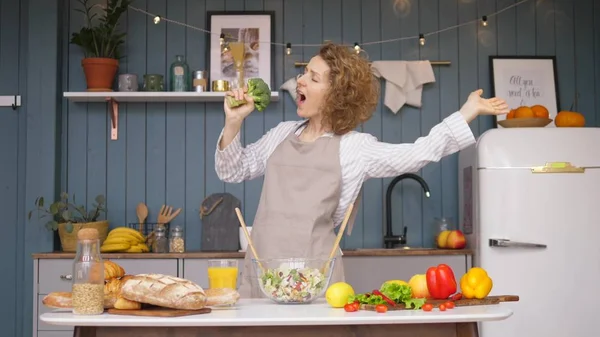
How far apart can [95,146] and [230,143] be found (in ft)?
7.84

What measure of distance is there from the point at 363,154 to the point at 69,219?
2.34 m

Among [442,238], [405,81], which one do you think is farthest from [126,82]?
[442,238]

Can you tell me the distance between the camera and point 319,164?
9.89 ft

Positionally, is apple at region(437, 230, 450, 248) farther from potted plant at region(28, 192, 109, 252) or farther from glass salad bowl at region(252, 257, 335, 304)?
glass salad bowl at region(252, 257, 335, 304)

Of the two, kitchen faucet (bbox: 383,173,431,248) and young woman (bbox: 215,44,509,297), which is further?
kitchen faucet (bbox: 383,173,431,248)

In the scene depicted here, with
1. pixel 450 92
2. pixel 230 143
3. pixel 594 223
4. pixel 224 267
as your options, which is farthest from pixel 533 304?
pixel 224 267

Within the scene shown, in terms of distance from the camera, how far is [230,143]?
301 centimetres

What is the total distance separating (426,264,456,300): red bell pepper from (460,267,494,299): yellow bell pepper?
0.04 m

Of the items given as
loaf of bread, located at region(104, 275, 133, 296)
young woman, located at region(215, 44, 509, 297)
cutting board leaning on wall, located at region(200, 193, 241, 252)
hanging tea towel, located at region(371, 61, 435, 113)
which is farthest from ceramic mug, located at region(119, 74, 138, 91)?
loaf of bread, located at region(104, 275, 133, 296)

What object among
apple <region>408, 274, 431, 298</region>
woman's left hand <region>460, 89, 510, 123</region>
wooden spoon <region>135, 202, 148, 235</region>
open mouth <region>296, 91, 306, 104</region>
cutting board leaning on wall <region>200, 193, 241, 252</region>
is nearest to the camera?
apple <region>408, 274, 431, 298</region>

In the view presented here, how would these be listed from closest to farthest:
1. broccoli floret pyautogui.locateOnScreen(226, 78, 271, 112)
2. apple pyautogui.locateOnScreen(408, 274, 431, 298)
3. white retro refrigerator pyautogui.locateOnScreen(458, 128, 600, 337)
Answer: apple pyautogui.locateOnScreen(408, 274, 431, 298), broccoli floret pyautogui.locateOnScreen(226, 78, 271, 112), white retro refrigerator pyautogui.locateOnScreen(458, 128, 600, 337)

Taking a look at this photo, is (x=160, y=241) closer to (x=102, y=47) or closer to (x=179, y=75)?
(x=179, y=75)

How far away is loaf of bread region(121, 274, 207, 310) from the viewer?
7.18 feet

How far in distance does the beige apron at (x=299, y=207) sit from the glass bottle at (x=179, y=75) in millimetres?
2084
